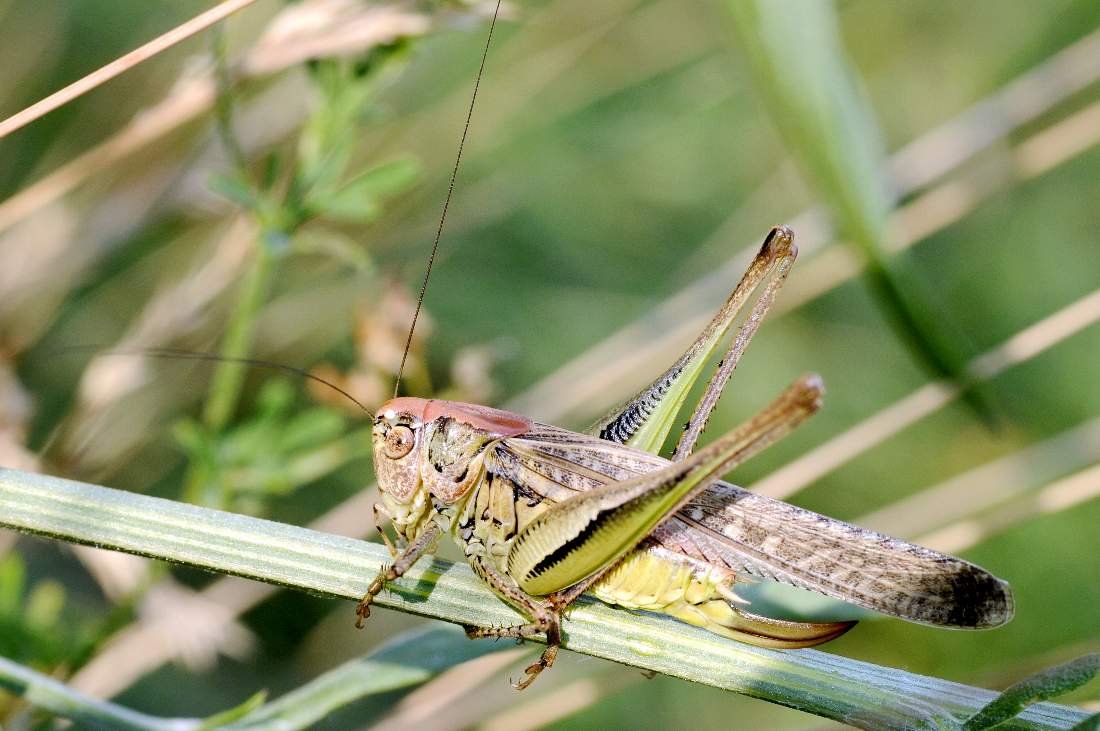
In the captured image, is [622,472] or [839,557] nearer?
[839,557]

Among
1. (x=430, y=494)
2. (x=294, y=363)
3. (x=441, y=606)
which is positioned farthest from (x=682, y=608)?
(x=294, y=363)

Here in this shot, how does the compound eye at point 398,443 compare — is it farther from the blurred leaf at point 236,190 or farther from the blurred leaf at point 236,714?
the blurred leaf at point 236,190

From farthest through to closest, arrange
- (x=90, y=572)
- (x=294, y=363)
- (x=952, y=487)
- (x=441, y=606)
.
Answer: (x=294, y=363), (x=90, y=572), (x=952, y=487), (x=441, y=606)

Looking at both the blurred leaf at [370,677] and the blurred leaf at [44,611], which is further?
the blurred leaf at [44,611]

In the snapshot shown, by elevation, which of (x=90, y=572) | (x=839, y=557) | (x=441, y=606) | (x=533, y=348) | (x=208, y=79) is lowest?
(x=441, y=606)

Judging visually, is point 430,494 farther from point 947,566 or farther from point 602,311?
point 602,311

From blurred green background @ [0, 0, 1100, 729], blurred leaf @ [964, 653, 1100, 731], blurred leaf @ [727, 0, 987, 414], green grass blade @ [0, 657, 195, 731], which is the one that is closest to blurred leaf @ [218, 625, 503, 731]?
green grass blade @ [0, 657, 195, 731]

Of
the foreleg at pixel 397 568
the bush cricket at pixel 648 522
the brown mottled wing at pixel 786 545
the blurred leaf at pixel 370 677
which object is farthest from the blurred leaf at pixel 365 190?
the blurred leaf at pixel 370 677
